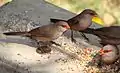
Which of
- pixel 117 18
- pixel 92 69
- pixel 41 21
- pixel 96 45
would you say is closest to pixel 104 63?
pixel 92 69

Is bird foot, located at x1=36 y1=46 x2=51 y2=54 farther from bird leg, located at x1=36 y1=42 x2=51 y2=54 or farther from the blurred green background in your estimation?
the blurred green background

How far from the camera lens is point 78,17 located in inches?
188

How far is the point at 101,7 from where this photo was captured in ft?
24.2

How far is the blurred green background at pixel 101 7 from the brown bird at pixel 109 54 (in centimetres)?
296

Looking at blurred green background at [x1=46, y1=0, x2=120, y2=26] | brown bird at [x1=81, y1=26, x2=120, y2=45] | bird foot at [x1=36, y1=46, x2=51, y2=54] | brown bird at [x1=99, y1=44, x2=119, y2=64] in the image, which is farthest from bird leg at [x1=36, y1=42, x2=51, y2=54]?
blurred green background at [x1=46, y1=0, x2=120, y2=26]

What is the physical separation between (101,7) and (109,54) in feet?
10.5

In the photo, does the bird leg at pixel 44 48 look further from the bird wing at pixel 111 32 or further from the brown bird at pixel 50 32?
the bird wing at pixel 111 32

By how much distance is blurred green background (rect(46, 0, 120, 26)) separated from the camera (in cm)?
732

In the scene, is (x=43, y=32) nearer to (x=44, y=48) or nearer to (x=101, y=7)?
(x=44, y=48)

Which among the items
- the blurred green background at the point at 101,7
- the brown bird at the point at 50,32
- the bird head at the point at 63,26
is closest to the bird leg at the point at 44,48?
the brown bird at the point at 50,32

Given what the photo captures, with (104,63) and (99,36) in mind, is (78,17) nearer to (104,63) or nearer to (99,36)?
(99,36)

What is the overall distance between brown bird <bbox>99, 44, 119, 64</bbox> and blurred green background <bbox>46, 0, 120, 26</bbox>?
2.96 meters

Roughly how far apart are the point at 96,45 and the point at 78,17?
1.18ft

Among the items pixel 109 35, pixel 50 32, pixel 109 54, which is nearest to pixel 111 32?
pixel 109 35
